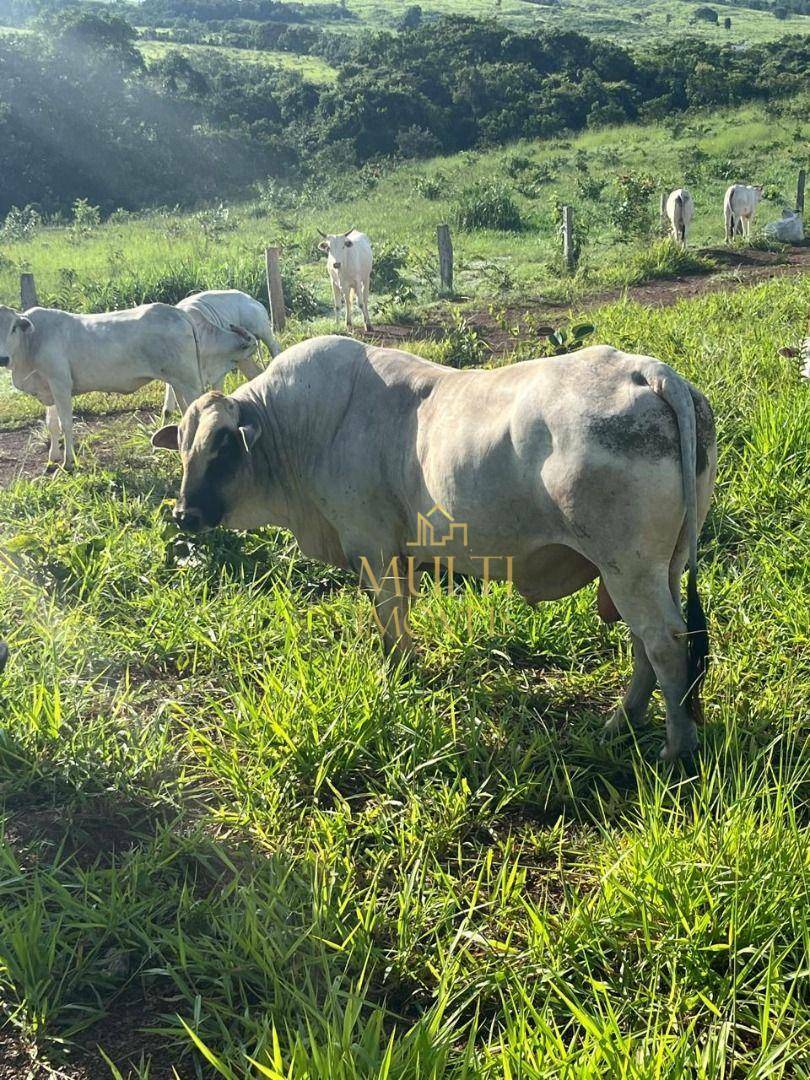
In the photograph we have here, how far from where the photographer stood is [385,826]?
314cm

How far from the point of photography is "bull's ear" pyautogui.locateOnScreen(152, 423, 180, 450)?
15.5 feet

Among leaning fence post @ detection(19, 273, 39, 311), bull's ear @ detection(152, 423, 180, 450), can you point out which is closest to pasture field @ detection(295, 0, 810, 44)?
leaning fence post @ detection(19, 273, 39, 311)

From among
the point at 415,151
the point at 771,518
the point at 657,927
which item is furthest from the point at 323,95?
the point at 657,927

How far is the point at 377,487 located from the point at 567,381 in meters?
1.04

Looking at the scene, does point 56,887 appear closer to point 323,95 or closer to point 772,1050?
point 772,1050

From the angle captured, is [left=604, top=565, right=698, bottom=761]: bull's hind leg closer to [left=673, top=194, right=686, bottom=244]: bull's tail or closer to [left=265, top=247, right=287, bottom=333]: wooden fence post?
[left=265, top=247, right=287, bottom=333]: wooden fence post

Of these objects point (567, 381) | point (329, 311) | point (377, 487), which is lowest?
point (329, 311)

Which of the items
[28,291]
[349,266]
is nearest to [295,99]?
[349,266]

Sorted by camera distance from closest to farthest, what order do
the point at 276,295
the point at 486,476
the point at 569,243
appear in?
the point at 486,476
the point at 276,295
the point at 569,243

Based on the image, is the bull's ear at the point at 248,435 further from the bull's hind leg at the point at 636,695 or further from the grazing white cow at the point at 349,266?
the grazing white cow at the point at 349,266

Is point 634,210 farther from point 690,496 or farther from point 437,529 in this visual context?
point 690,496

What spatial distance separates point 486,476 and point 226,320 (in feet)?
19.2

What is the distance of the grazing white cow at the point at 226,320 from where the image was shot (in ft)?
26.2

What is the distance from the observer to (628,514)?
312 centimetres
